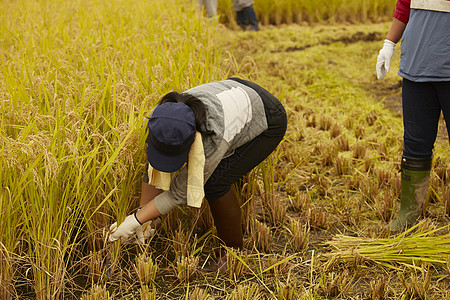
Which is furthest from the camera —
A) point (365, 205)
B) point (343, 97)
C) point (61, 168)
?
point (343, 97)

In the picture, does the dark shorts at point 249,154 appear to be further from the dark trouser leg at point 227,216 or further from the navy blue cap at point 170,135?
the navy blue cap at point 170,135

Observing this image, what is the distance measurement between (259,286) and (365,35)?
17.8 feet

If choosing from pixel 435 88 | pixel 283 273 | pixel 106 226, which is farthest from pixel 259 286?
pixel 435 88

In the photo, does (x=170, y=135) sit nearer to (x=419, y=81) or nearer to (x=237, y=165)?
(x=237, y=165)

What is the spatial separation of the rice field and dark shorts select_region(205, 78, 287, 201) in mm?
277

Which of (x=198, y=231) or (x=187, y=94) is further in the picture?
(x=198, y=231)

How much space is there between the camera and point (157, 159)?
1.73 metres

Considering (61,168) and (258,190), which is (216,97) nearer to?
(61,168)

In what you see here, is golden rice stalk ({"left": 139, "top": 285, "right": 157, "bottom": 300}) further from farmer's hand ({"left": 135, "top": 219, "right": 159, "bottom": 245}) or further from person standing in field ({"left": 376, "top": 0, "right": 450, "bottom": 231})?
person standing in field ({"left": 376, "top": 0, "right": 450, "bottom": 231})

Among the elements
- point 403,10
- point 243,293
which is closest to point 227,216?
point 243,293

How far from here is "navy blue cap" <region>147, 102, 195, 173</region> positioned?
166cm

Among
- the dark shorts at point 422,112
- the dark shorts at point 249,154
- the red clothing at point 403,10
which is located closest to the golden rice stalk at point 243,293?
the dark shorts at point 249,154

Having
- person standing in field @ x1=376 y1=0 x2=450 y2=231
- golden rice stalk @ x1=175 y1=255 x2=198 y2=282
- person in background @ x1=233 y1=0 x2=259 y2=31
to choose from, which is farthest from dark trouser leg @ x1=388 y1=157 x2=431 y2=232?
person in background @ x1=233 y1=0 x2=259 y2=31

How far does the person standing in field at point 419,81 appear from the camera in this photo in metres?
2.06
